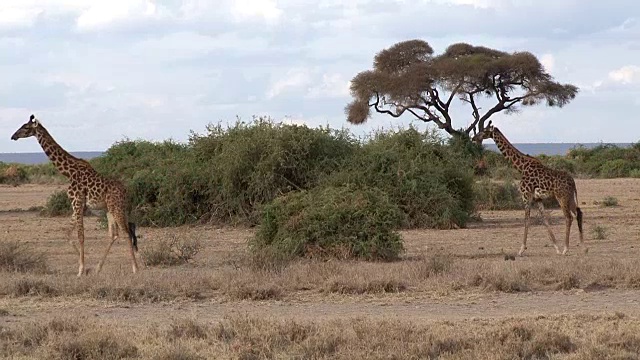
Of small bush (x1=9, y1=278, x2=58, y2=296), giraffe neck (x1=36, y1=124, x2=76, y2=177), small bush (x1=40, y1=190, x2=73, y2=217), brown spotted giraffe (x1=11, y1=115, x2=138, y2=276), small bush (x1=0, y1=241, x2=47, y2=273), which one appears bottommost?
small bush (x1=9, y1=278, x2=58, y2=296)

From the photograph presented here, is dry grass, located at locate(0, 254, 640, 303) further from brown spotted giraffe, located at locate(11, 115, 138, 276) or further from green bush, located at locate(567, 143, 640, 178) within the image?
green bush, located at locate(567, 143, 640, 178)

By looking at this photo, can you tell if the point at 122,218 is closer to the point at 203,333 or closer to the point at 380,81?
the point at 203,333

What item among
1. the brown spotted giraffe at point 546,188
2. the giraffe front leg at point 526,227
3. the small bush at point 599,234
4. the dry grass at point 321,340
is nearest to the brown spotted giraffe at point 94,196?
the dry grass at point 321,340

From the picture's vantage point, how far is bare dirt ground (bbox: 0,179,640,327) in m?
12.8

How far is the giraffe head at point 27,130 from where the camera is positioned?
57.0 ft

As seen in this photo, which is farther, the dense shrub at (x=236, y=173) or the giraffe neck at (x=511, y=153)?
the dense shrub at (x=236, y=173)

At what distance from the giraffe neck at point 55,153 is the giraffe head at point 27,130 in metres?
0.08

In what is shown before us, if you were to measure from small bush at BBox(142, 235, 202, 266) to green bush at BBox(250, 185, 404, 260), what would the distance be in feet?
3.52

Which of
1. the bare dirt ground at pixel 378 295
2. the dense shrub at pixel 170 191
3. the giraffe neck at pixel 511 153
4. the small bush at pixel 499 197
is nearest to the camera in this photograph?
the bare dirt ground at pixel 378 295

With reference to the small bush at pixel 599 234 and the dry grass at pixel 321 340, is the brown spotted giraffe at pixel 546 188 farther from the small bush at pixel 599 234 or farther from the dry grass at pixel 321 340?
the dry grass at pixel 321 340

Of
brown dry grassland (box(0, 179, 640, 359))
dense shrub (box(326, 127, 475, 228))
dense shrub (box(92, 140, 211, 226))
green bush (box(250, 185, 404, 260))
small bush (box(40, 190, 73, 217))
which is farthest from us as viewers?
small bush (box(40, 190, 73, 217))

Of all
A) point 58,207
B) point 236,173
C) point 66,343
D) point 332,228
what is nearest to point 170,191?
point 236,173

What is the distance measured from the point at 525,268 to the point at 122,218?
605cm

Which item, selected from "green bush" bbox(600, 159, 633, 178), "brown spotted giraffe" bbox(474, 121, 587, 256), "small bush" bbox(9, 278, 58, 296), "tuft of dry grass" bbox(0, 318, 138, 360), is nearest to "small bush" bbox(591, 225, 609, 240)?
"brown spotted giraffe" bbox(474, 121, 587, 256)
